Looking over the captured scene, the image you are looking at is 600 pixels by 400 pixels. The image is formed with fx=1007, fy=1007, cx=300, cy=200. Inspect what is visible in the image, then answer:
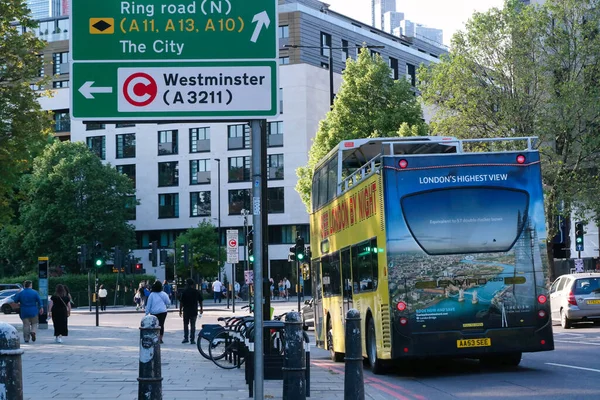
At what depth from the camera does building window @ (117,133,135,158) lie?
83.0 meters

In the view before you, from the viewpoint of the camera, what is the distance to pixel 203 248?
245 ft

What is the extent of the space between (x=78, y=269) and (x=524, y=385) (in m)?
65.2

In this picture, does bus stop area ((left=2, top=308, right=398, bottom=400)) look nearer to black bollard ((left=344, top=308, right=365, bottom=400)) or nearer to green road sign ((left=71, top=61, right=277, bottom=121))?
black bollard ((left=344, top=308, right=365, bottom=400))

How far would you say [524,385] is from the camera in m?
14.4

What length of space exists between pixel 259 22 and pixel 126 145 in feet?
246

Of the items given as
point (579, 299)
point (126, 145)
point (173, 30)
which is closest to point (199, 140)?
point (126, 145)

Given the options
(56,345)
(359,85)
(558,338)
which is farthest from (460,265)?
(359,85)

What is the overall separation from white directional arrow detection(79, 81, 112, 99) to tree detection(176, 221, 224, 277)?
64273 mm

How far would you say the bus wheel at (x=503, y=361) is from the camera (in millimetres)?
17469

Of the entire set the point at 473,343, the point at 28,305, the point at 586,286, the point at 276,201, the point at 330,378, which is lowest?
the point at 330,378

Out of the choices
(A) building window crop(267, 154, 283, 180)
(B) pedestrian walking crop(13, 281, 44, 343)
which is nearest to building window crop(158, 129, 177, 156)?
(A) building window crop(267, 154, 283, 180)

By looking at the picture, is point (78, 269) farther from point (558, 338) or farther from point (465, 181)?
point (465, 181)

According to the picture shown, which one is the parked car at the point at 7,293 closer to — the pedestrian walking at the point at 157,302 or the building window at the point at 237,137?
the building window at the point at 237,137

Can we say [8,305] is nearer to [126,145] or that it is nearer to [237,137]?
[237,137]
